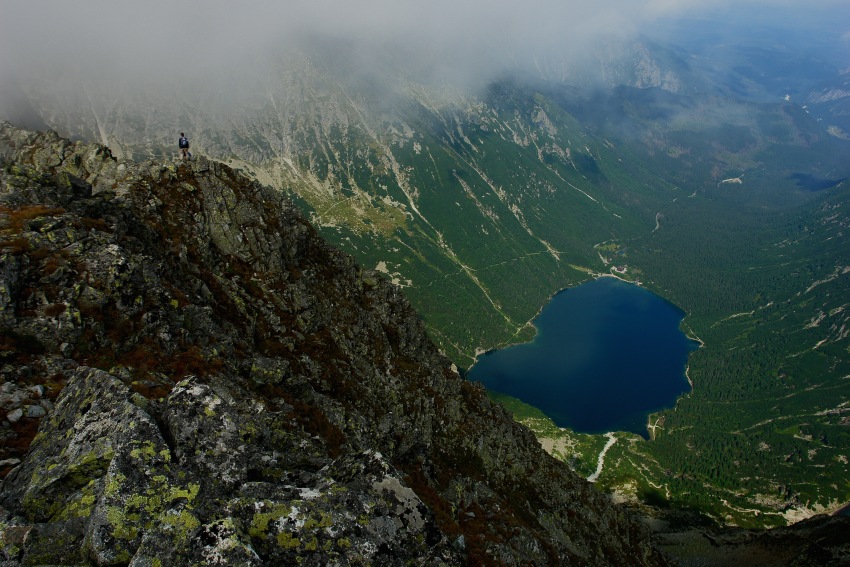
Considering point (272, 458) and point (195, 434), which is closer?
point (195, 434)

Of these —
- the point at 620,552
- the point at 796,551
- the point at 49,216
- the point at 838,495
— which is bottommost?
the point at 838,495

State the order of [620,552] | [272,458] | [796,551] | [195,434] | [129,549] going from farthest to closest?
[796,551]
[620,552]
[272,458]
[195,434]
[129,549]

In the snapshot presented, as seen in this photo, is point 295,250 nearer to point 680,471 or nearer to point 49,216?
point 49,216

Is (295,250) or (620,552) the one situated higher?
(295,250)

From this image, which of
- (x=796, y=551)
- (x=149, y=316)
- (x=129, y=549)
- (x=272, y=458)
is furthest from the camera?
(x=796, y=551)

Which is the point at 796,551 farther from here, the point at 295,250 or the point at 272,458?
the point at 272,458

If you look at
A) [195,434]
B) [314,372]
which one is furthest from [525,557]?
[195,434]

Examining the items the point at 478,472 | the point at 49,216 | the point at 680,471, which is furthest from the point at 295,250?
the point at 680,471
